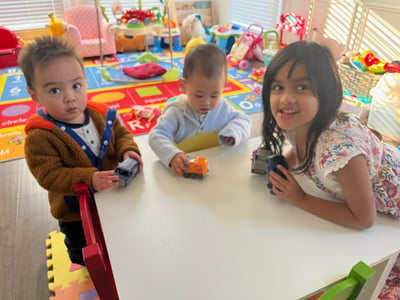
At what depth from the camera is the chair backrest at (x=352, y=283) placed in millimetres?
524

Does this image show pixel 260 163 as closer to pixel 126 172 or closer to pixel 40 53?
pixel 126 172

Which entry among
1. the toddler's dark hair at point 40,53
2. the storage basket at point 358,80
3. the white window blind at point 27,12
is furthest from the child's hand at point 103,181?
the white window blind at point 27,12

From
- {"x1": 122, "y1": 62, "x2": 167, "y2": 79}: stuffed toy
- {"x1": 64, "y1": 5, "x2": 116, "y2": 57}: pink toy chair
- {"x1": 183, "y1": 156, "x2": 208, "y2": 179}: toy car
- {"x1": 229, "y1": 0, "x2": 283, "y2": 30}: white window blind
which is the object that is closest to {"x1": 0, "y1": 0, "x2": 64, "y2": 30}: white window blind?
{"x1": 64, "y1": 5, "x2": 116, "y2": 57}: pink toy chair

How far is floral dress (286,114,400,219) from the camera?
69 centimetres

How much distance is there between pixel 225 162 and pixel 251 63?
10.3ft

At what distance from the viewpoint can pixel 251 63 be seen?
3.83 m

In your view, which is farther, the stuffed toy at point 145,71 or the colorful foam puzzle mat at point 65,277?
the stuffed toy at point 145,71

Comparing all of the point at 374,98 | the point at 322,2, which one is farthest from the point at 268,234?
the point at 322,2

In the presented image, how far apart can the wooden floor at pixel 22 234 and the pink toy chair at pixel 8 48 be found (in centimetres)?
226

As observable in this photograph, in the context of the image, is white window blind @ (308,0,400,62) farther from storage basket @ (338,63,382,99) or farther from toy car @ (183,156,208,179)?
toy car @ (183,156,208,179)

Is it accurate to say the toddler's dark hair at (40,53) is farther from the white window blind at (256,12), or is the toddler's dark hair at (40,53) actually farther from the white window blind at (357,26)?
the white window blind at (256,12)

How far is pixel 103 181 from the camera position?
0.78 meters

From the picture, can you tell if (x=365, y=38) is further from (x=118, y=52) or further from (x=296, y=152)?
(x=118, y=52)

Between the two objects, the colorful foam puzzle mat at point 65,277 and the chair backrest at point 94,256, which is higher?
the chair backrest at point 94,256
